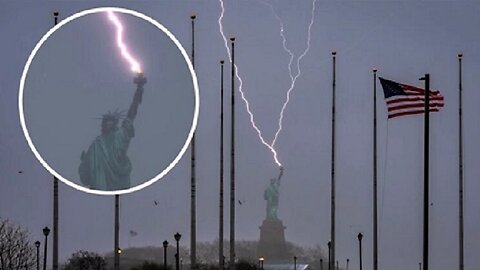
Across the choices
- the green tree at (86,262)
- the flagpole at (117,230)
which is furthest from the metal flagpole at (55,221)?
the green tree at (86,262)

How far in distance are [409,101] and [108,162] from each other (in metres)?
22.0

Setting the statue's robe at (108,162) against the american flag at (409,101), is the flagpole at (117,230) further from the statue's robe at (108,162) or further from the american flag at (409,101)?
the american flag at (409,101)

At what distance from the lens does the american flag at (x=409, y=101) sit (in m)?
69.1

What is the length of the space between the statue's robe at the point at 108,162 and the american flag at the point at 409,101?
20868mm

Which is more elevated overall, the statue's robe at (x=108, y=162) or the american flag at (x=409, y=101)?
the american flag at (x=409, y=101)

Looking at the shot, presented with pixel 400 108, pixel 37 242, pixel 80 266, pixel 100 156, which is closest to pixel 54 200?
pixel 100 156

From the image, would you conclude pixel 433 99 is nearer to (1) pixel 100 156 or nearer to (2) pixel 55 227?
(2) pixel 55 227

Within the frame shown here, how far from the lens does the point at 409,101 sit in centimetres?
6944

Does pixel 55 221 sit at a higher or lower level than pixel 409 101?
lower

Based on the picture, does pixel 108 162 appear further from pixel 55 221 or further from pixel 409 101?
pixel 409 101

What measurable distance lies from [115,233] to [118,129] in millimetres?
12707

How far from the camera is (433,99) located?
69.1 metres

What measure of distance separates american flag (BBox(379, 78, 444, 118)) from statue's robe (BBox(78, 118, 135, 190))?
68.5 feet

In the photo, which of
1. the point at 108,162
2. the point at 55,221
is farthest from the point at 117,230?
the point at 108,162
